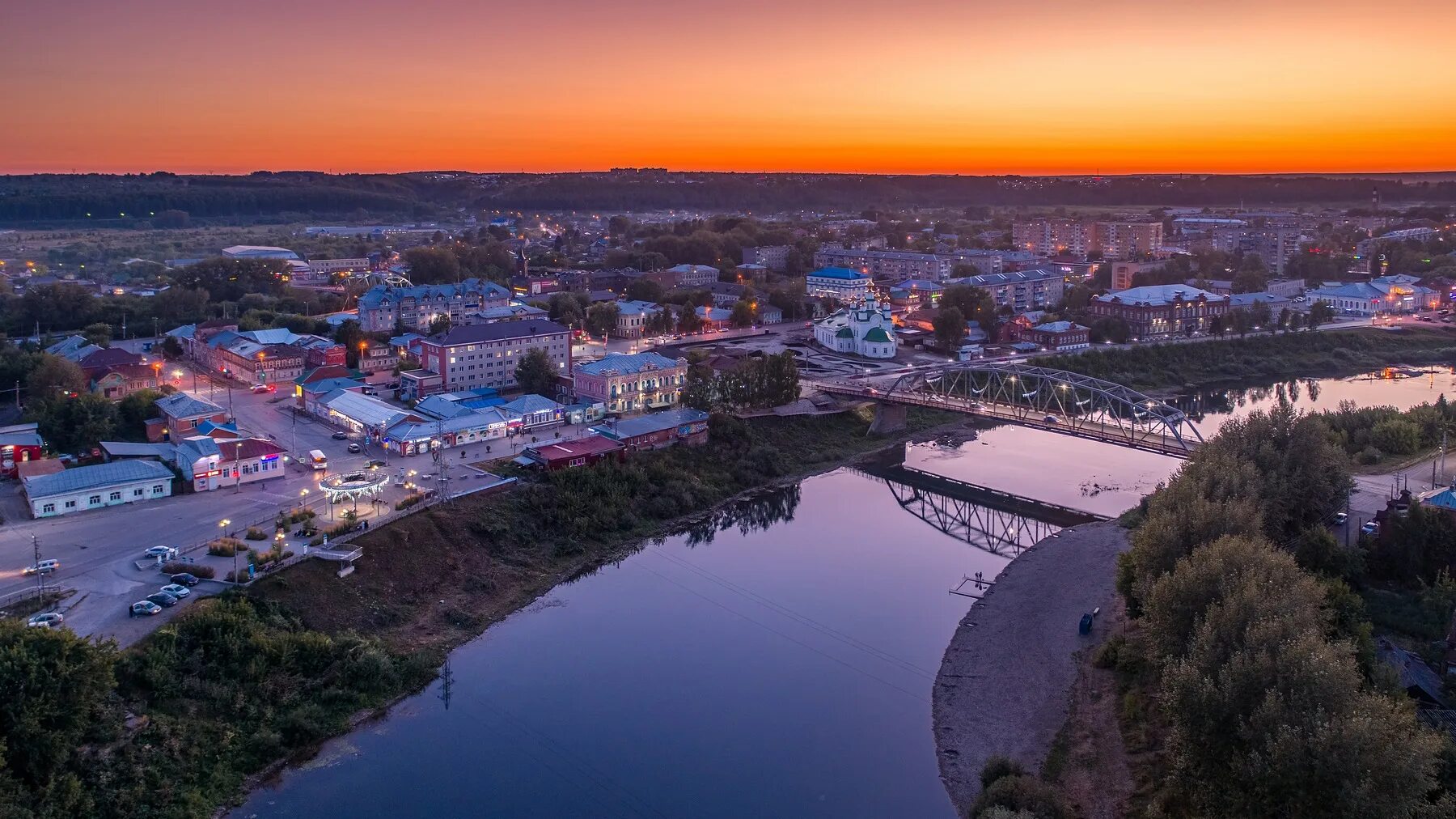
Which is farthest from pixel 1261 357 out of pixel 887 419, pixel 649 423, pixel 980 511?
pixel 649 423

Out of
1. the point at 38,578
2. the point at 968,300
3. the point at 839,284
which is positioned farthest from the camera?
the point at 839,284

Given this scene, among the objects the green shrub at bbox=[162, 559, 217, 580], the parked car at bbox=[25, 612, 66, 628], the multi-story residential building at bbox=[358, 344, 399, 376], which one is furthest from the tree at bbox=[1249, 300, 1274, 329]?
the parked car at bbox=[25, 612, 66, 628]

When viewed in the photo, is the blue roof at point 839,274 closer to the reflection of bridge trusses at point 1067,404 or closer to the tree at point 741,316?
the tree at point 741,316

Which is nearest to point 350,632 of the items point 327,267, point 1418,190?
point 327,267

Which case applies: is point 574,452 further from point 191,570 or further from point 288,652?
point 288,652

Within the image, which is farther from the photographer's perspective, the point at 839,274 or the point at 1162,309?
the point at 839,274

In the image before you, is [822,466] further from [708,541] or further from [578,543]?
[578,543]

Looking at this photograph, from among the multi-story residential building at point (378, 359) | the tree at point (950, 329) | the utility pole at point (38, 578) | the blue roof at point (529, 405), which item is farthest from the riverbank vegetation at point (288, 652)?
the tree at point (950, 329)
